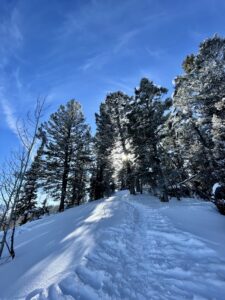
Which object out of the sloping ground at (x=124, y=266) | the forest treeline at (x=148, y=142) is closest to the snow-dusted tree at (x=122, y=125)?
the forest treeline at (x=148, y=142)

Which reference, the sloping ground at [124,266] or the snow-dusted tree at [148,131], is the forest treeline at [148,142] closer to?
the snow-dusted tree at [148,131]

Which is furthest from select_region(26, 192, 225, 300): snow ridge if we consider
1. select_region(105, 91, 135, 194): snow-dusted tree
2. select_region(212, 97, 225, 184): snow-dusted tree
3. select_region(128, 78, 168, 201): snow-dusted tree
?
select_region(105, 91, 135, 194): snow-dusted tree

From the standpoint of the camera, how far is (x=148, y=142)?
17891 mm

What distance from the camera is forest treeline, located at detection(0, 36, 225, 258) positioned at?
15.7 metres

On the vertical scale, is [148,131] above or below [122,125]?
below

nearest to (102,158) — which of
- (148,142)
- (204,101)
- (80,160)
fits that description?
(80,160)

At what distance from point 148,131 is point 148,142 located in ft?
3.44

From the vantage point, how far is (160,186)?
1664 cm

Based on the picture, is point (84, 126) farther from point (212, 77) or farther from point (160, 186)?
point (212, 77)

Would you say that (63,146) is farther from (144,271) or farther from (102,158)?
(144,271)

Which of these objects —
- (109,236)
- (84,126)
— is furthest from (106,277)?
(84,126)

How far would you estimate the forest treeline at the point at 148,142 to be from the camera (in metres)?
15.7

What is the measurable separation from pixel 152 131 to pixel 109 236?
13031 mm

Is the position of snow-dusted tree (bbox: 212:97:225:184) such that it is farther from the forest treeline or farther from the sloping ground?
the sloping ground
